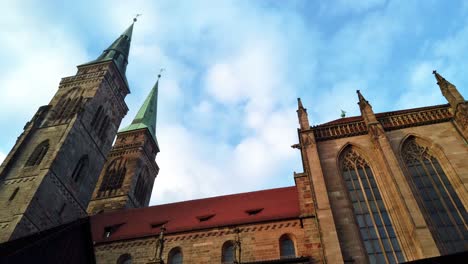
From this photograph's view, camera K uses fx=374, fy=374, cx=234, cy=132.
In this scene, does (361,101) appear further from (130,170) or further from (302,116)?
(130,170)

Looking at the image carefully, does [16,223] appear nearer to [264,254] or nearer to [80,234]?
[80,234]

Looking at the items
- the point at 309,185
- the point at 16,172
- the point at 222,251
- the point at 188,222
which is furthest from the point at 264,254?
the point at 16,172

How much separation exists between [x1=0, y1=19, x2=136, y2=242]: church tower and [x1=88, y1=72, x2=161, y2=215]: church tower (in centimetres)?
294

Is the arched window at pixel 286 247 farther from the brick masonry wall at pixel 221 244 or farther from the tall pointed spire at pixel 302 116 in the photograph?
the tall pointed spire at pixel 302 116

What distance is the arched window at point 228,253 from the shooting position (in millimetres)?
15969

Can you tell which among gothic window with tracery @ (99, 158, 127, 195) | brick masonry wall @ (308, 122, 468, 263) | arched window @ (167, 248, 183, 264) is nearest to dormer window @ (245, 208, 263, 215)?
arched window @ (167, 248, 183, 264)

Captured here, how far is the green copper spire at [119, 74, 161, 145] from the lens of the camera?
35.2 m

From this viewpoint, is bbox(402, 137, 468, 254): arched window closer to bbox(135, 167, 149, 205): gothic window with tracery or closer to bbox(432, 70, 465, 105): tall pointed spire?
bbox(432, 70, 465, 105): tall pointed spire

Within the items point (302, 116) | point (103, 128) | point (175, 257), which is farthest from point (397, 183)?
point (103, 128)

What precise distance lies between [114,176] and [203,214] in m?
13.8

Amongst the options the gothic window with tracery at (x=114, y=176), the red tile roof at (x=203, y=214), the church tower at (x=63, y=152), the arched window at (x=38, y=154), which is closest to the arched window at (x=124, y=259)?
the red tile roof at (x=203, y=214)

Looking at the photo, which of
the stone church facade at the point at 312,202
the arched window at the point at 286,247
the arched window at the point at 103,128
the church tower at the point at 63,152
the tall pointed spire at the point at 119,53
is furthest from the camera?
the tall pointed spire at the point at 119,53

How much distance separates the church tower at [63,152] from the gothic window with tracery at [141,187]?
13.9ft

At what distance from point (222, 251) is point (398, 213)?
734 centimetres
